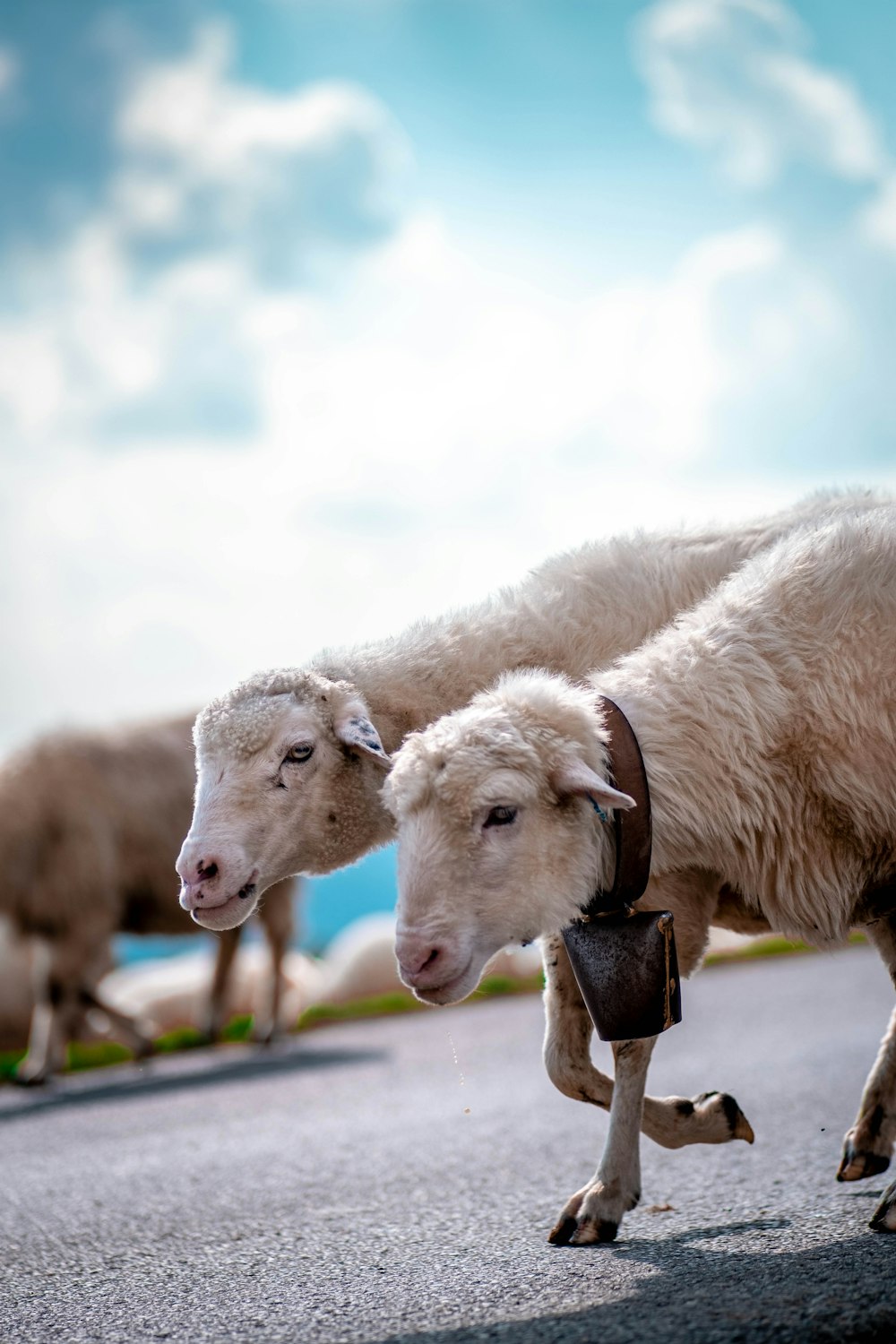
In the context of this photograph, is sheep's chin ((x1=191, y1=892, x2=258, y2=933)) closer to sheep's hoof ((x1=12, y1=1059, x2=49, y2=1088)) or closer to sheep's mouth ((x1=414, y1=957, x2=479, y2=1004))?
→ sheep's mouth ((x1=414, y1=957, x2=479, y2=1004))

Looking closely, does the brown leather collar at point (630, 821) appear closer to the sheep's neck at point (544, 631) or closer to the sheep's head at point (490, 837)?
the sheep's head at point (490, 837)

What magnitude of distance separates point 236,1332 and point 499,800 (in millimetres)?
1350

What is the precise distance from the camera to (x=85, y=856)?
11273 millimetres

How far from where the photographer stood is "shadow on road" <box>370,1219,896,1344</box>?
2902mm

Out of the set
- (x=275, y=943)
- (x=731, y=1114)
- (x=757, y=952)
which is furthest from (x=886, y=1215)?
(x=757, y=952)

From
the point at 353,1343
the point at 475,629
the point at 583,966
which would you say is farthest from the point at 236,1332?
the point at 475,629

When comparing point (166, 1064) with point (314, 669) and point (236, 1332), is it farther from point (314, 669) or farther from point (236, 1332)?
point (236, 1332)

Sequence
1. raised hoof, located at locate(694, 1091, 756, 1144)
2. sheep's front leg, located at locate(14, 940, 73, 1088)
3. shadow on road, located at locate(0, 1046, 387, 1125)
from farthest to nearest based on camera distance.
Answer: sheep's front leg, located at locate(14, 940, 73, 1088) → shadow on road, located at locate(0, 1046, 387, 1125) → raised hoof, located at locate(694, 1091, 756, 1144)

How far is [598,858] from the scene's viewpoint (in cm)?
371

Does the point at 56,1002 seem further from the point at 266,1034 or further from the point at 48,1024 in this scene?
the point at 266,1034

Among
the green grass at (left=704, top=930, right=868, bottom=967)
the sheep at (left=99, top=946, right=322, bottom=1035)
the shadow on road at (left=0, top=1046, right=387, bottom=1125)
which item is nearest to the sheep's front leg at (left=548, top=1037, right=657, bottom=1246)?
the shadow on road at (left=0, top=1046, right=387, bottom=1125)

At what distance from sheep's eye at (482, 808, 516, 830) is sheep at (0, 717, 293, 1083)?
812cm

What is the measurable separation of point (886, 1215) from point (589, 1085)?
929 mm

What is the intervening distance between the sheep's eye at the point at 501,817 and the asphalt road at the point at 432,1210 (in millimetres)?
1080
